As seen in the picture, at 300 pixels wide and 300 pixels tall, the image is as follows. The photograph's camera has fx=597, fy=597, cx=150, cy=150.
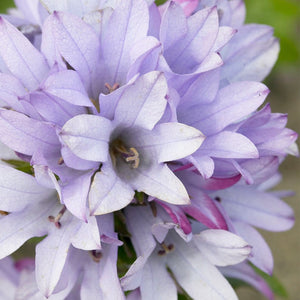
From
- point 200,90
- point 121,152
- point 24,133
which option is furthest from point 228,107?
point 24,133

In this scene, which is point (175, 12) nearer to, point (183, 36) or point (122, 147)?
point (183, 36)

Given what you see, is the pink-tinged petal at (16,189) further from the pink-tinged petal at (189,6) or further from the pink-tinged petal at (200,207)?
the pink-tinged petal at (189,6)

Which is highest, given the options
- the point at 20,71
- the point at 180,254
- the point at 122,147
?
the point at 20,71

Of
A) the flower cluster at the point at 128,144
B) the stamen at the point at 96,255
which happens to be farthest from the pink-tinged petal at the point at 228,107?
the stamen at the point at 96,255

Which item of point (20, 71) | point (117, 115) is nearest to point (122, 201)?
point (117, 115)

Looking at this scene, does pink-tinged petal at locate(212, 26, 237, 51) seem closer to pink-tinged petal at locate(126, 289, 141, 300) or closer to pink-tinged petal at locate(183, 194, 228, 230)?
pink-tinged petal at locate(183, 194, 228, 230)

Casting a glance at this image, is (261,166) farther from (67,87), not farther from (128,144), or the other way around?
(67,87)
